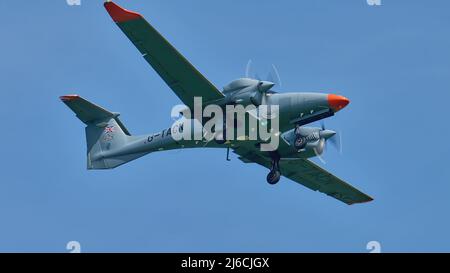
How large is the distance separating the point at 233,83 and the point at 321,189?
1066 centimetres

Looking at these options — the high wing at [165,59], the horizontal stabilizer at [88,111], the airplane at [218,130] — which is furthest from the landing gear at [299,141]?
the horizontal stabilizer at [88,111]

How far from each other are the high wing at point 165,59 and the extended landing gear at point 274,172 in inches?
222

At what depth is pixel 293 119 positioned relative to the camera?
4719 cm

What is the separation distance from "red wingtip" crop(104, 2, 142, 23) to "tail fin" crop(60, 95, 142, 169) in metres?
9.10

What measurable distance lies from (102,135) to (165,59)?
9.32 m

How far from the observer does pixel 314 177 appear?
54.3 m

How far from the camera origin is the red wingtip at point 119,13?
44.0 metres

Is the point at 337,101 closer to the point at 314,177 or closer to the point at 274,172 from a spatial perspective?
the point at 274,172

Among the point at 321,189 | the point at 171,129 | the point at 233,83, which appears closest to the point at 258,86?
the point at 233,83

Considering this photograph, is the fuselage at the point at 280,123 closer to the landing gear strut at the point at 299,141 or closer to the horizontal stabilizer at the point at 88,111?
the landing gear strut at the point at 299,141

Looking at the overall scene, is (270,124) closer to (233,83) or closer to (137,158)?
(233,83)

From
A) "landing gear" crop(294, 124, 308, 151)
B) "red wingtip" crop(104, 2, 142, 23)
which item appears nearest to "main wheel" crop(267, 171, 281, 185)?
"landing gear" crop(294, 124, 308, 151)

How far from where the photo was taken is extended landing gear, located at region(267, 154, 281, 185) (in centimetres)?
5050

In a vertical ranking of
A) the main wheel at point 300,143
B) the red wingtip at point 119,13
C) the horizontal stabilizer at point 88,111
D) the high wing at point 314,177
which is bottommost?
the high wing at point 314,177
